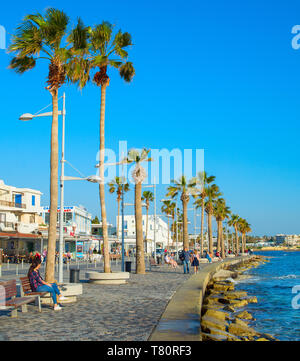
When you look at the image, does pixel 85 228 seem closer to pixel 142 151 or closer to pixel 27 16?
pixel 142 151

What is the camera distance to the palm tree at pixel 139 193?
28266 millimetres

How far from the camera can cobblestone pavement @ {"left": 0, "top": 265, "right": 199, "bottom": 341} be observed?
28.3ft

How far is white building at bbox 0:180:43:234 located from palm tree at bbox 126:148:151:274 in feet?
72.1

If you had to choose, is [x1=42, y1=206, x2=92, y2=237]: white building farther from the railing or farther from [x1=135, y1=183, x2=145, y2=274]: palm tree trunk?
[x1=135, y1=183, x2=145, y2=274]: palm tree trunk

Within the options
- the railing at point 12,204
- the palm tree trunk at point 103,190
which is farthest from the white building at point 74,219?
the palm tree trunk at point 103,190

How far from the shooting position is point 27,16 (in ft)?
49.4

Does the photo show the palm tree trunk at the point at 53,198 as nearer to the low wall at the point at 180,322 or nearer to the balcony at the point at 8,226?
the low wall at the point at 180,322

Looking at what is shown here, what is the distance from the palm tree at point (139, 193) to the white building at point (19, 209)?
21966 mm

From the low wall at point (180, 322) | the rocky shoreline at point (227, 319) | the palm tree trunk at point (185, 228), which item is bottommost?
the rocky shoreline at point (227, 319)

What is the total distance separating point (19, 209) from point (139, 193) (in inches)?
1201

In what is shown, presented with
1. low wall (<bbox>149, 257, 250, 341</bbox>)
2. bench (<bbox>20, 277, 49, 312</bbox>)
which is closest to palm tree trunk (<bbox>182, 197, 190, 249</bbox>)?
low wall (<bbox>149, 257, 250, 341</bbox>)

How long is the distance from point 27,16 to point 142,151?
15.3 m
